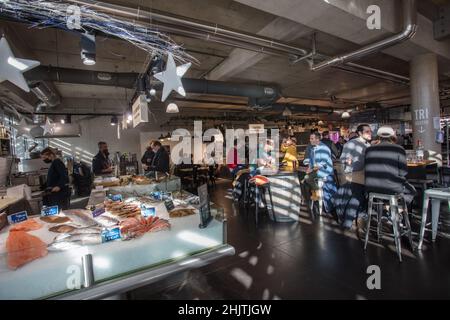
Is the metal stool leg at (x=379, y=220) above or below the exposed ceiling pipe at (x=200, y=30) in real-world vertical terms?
below

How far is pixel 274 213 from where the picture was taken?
183 inches

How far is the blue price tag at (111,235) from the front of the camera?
1.77 m

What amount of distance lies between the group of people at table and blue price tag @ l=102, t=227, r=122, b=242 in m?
3.05

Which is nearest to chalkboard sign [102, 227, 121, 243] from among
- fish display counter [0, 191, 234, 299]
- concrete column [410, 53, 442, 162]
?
fish display counter [0, 191, 234, 299]

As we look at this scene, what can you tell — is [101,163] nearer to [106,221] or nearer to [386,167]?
[106,221]

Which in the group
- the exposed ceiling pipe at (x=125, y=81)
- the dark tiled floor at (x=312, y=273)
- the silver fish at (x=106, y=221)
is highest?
the exposed ceiling pipe at (x=125, y=81)

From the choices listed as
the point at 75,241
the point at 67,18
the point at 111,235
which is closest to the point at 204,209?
the point at 111,235

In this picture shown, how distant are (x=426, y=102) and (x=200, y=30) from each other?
507 cm

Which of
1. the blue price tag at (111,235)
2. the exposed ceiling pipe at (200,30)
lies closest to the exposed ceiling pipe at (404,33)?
the exposed ceiling pipe at (200,30)

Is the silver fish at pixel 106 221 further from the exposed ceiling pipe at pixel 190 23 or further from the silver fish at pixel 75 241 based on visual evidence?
the exposed ceiling pipe at pixel 190 23

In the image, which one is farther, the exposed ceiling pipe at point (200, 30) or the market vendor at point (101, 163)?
the market vendor at point (101, 163)

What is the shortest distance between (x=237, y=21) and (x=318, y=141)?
2.76 metres

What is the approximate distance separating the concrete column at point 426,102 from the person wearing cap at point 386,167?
10.0 ft
